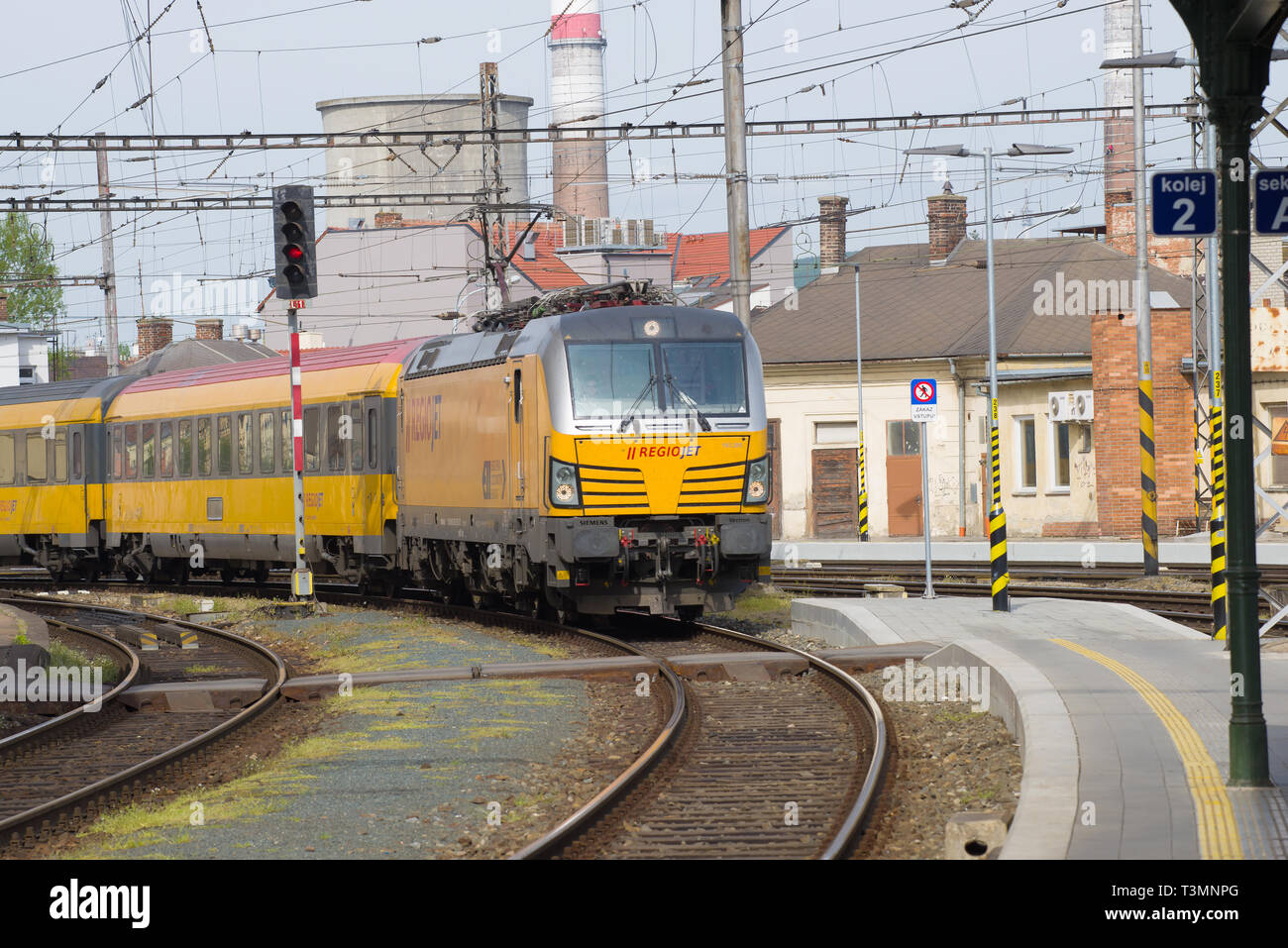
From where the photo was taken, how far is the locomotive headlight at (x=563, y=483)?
19203 mm

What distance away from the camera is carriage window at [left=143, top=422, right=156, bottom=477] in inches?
1253

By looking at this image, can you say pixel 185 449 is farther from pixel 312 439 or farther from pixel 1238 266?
pixel 1238 266

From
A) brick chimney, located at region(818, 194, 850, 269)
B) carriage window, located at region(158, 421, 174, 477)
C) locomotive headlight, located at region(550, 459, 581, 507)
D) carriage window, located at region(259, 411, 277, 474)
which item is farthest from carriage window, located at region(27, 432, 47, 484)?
brick chimney, located at region(818, 194, 850, 269)

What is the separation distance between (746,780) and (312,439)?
17574 mm

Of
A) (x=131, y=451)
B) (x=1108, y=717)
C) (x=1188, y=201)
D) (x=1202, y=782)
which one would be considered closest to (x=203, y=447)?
(x=131, y=451)

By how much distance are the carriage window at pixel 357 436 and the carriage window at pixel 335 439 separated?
0.23 meters

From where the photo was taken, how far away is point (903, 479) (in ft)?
162

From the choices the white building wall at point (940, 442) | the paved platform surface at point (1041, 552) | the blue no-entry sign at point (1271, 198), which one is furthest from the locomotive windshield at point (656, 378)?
the white building wall at point (940, 442)

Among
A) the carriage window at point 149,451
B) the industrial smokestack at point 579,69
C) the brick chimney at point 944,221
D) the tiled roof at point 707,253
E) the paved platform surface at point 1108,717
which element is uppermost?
the industrial smokestack at point 579,69

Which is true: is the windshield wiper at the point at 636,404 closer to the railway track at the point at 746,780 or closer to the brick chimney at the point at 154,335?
the railway track at the point at 746,780

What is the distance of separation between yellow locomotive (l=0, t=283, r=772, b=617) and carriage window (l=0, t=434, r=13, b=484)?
3.41 meters
